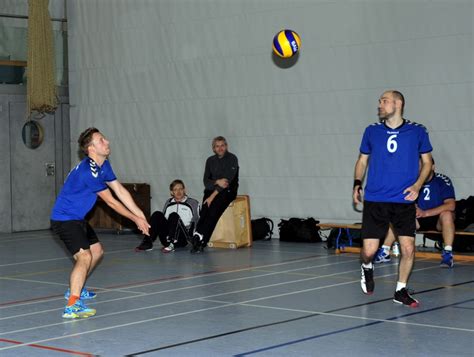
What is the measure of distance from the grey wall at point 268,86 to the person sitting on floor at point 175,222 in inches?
81.9

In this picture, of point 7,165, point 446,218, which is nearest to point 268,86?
point 446,218

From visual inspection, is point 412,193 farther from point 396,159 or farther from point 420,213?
point 420,213

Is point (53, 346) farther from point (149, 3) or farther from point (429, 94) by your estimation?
point (149, 3)

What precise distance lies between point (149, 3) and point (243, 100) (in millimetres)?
2774

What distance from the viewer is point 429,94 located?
12.6 meters

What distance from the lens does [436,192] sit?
35.7 ft

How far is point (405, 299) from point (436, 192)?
130 inches

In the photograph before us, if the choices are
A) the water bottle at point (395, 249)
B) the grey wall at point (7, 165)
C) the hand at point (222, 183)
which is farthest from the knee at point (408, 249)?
the grey wall at point (7, 165)

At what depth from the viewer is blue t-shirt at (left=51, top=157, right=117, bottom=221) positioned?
301 inches

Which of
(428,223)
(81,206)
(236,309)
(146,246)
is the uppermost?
(81,206)

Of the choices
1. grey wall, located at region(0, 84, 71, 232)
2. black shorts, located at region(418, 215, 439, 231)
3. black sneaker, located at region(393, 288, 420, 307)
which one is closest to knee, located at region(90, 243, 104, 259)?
black sneaker, located at region(393, 288, 420, 307)

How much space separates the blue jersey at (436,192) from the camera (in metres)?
10.9

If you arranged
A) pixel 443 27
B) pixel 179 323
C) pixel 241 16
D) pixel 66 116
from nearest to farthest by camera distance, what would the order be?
1. pixel 179 323
2. pixel 443 27
3. pixel 241 16
4. pixel 66 116

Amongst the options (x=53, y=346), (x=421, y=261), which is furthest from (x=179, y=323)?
(x=421, y=261)
